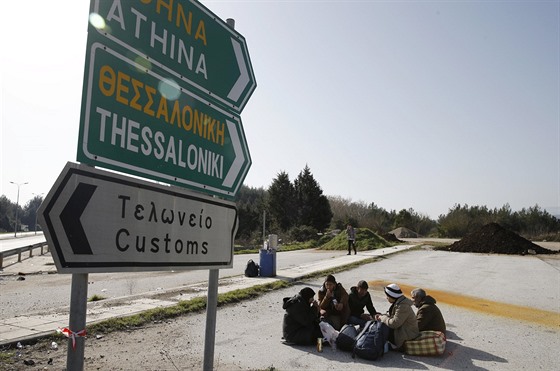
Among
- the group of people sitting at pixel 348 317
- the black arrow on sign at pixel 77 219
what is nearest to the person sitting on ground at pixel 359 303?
the group of people sitting at pixel 348 317

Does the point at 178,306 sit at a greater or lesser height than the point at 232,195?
lesser

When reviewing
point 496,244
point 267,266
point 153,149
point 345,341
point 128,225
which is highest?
point 153,149

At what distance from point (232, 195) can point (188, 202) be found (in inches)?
17.8

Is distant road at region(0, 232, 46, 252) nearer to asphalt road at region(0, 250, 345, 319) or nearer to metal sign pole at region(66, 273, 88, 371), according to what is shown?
asphalt road at region(0, 250, 345, 319)

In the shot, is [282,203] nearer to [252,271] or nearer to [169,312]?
[252,271]

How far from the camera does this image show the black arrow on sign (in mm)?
1536

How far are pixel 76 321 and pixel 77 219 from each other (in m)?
0.41

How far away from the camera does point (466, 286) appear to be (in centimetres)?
1322

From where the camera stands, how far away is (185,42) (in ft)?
7.64

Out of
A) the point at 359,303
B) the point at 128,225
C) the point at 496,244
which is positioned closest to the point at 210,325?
the point at 128,225

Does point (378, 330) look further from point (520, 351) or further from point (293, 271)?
point (293, 271)

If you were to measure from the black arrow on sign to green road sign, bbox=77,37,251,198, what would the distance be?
0.16 meters

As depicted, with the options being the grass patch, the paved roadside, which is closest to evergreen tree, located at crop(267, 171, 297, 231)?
the paved roadside

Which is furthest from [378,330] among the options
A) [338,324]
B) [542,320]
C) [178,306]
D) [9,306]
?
[9,306]
